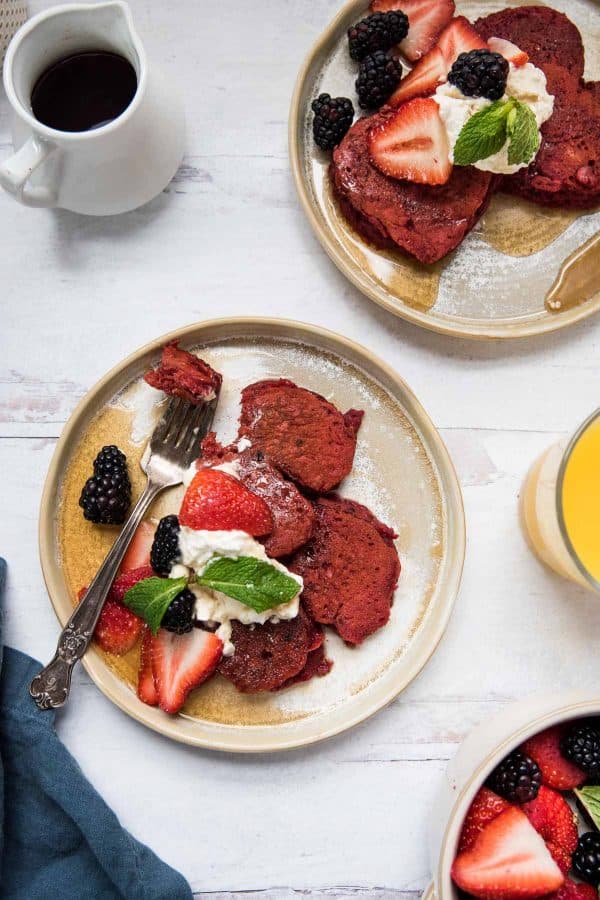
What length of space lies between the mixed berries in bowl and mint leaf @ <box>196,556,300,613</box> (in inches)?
22.2

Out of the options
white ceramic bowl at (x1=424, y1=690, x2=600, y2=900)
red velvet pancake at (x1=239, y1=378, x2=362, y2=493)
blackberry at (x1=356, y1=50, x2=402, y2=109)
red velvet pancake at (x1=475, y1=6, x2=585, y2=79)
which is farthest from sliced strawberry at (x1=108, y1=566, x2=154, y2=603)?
red velvet pancake at (x1=475, y1=6, x2=585, y2=79)

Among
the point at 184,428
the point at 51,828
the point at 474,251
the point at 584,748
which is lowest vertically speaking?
the point at 51,828

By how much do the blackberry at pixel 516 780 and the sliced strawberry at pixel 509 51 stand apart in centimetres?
149

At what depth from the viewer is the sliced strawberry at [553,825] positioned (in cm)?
183

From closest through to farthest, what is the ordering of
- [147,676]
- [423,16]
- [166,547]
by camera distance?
[166,547], [147,676], [423,16]

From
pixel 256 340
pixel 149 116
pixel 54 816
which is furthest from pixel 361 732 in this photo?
pixel 149 116

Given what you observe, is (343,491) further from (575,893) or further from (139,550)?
(575,893)

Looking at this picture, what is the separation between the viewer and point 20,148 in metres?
1.85

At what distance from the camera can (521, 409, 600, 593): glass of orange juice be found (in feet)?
6.06

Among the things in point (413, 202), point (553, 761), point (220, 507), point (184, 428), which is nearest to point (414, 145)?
point (413, 202)

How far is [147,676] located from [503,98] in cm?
148

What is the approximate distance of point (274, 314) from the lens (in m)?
2.11

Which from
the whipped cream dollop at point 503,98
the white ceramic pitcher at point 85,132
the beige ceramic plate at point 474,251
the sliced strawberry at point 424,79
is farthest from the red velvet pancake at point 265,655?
the sliced strawberry at point 424,79

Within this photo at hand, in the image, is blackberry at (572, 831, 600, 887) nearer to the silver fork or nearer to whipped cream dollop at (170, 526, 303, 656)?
whipped cream dollop at (170, 526, 303, 656)
